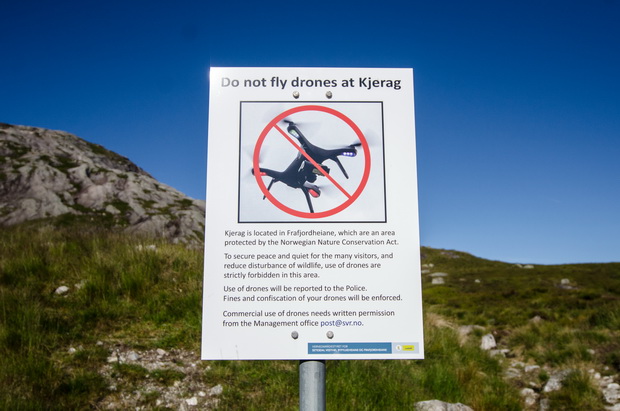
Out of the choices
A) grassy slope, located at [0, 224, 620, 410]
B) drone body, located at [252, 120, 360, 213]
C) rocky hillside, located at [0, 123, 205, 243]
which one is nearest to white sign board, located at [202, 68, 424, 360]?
drone body, located at [252, 120, 360, 213]

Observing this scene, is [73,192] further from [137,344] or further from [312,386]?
[312,386]

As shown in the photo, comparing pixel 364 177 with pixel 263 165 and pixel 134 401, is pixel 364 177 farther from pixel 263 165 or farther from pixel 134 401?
pixel 134 401

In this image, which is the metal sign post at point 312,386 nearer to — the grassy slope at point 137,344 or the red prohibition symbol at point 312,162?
the red prohibition symbol at point 312,162

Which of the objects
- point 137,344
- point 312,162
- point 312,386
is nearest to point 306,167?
point 312,162

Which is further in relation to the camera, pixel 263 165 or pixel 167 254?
pixel 167 254

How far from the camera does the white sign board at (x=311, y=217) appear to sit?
2.20 meters

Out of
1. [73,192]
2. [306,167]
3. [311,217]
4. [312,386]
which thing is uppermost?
[73,192]

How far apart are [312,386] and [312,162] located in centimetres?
124

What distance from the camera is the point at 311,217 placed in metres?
2.29

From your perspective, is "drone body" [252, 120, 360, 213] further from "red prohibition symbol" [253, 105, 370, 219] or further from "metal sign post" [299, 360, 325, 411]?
"metal sign post" [299, 360, 325, 411]

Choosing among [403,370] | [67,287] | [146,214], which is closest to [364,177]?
[403,370]

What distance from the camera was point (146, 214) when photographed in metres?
46.2

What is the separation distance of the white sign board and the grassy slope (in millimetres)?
2219

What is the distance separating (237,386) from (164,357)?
0.96 m
